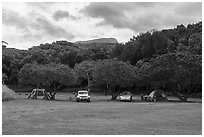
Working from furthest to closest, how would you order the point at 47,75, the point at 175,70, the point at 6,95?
the point at 47,75, the point at 175,70, the point at 6,95

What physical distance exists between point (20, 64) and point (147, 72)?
95.3ft

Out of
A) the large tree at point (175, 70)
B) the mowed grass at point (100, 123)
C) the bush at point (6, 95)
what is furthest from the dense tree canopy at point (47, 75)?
the mowed grass at point (100, 123)

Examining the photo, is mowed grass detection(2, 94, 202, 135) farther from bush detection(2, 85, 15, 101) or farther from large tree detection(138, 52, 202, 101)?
large tree detection(138, 52, 202, 101)

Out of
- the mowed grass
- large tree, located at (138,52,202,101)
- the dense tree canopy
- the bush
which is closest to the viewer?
the mowed grass

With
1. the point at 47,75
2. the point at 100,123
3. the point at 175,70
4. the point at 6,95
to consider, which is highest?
the point at 175,70

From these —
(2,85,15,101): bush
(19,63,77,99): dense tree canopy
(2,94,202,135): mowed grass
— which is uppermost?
(19,63,77,99): dense tree canopy

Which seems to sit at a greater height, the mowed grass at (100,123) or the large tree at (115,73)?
the large tree at (115,73)

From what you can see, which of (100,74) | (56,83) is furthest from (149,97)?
(56,83)

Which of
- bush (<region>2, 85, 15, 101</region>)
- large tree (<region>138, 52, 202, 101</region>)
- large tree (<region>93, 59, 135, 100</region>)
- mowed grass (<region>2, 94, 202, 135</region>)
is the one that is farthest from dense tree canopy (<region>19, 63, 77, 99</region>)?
mowed grass (<region>2, 94, 202, 135</region>)

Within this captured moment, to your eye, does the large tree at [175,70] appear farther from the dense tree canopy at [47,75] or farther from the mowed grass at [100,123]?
the mowed grass at [100,123]

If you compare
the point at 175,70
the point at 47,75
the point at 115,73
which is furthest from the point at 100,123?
the point at 47,75

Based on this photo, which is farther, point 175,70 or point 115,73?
point 115,73

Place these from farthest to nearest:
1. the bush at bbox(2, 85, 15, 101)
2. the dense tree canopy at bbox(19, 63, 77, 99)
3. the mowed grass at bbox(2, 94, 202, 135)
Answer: the dense tree canopy at bbox(19, 63, 77, 99) → the bush at bbox(2, 85, 15, 101) → the mowed grass at bbox(2, 94, 202, 135)

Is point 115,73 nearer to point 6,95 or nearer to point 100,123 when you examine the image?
point 6,95
